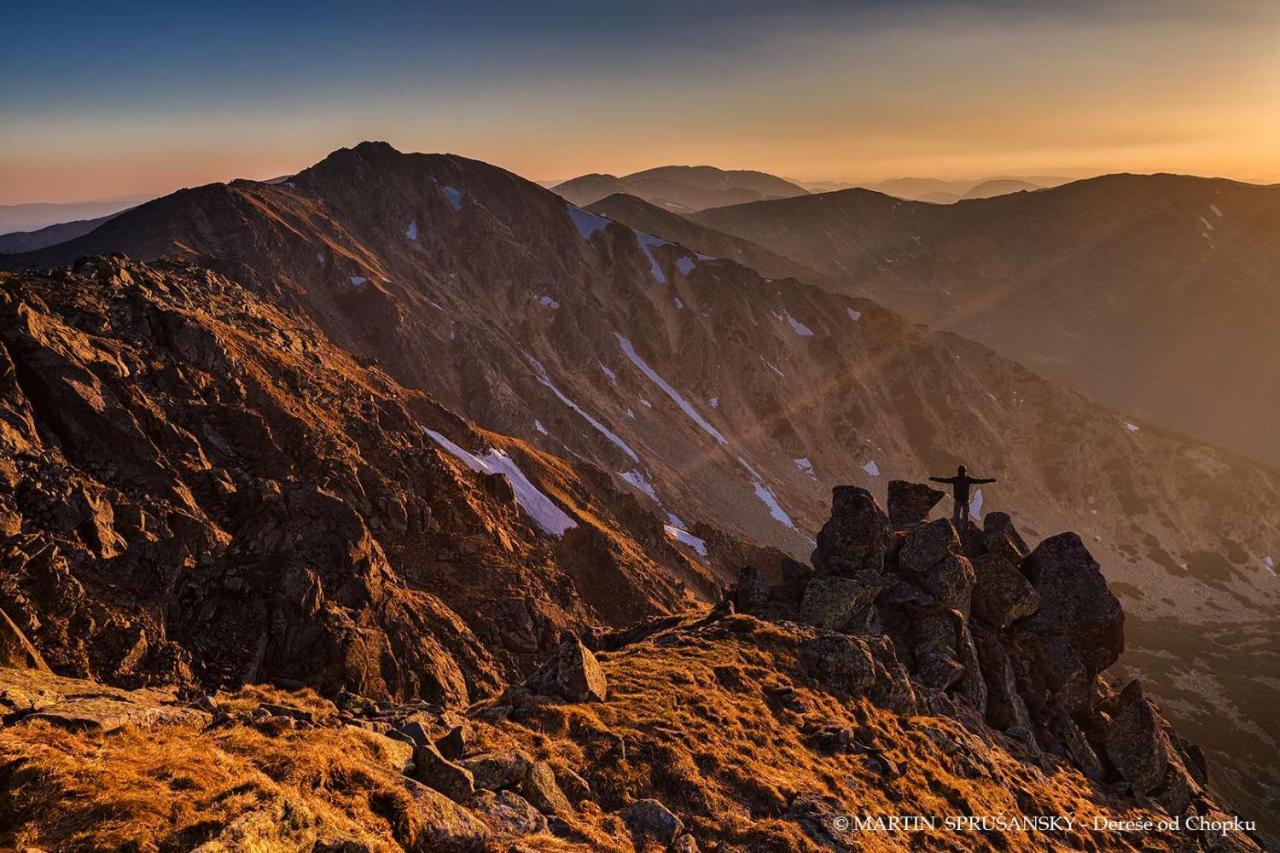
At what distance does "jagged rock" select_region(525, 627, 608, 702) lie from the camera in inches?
776

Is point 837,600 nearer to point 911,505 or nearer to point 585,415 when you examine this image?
point 911,505

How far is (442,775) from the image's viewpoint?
43.5ft

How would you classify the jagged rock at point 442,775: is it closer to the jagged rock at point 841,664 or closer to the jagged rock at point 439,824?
the jagged rock at point 439,824

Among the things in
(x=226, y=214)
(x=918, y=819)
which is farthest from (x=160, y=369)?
(x=226, y=214)

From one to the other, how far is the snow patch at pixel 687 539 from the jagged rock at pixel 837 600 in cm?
4684

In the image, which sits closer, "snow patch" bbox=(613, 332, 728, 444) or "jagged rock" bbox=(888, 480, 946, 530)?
"jagged rock" bbox=(888, 480, 946, 530)

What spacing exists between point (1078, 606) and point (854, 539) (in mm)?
11728

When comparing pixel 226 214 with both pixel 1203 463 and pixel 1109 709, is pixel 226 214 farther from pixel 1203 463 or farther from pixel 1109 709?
pixel 1203 463

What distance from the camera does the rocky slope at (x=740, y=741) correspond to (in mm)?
10117

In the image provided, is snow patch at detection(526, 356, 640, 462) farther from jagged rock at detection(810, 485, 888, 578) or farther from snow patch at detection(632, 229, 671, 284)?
jagged rock at detection(810, 485, 888, 578)

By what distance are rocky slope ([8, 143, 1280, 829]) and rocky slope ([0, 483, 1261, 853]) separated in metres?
46.5

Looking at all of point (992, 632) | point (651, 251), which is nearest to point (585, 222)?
point (651, 251)

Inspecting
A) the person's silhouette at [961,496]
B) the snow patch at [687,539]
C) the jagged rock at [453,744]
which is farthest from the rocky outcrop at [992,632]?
the snow patch at [687,539]

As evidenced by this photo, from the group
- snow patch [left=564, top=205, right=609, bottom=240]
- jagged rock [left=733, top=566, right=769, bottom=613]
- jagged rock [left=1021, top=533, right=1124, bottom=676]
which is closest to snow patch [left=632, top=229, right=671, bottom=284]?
snow patch [left=564, top=205, right=609, bottom=240]
